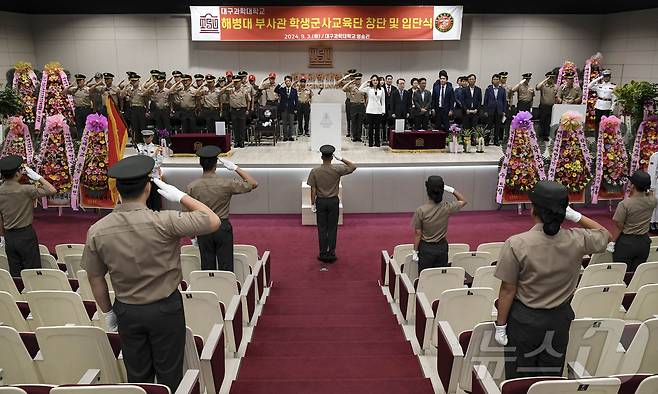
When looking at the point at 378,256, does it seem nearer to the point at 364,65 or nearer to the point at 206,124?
the point at 206,124

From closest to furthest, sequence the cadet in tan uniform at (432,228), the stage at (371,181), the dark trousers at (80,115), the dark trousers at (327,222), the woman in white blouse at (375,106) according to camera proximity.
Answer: the cadet in tan uniform at (432,228)
the dark trousers at (327,222)
the stage at (371,181)
the woman in white blouse at (375,106)
the dark trousers at (80,115)

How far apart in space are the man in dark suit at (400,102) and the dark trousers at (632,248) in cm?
739

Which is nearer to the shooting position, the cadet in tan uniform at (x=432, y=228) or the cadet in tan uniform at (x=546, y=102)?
the cadet in tan uniform at (x=432, y=228)

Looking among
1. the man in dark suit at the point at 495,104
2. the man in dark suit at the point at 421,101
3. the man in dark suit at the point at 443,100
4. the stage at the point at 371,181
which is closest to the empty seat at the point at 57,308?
the stage at the point at 371,181

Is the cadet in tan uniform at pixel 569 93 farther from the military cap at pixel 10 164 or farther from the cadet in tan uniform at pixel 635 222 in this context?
the military cap at pixel 10 164

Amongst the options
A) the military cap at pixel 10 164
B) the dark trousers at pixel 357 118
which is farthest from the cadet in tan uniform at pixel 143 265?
the dark trousers at pixel 357 118

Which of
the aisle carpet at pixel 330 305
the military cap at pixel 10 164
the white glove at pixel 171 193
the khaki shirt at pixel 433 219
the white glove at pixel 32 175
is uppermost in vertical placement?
the white glove at pixel 171 193

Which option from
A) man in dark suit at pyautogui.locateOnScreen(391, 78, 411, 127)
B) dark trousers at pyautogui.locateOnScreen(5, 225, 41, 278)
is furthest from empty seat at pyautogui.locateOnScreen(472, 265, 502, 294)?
man in dark suit at pyautogui.locateOnScreen(391, 78, 411, 127)

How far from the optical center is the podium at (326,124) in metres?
10.6

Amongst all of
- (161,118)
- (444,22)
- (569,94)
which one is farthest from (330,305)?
(444,22)

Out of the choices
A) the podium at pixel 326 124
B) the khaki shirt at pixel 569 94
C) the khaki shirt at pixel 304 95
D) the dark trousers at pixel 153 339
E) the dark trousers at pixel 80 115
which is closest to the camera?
the dark trousers at pixel 153 339

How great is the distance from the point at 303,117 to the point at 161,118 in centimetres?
368

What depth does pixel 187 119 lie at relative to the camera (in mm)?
12227

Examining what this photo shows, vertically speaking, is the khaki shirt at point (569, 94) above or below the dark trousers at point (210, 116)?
above
